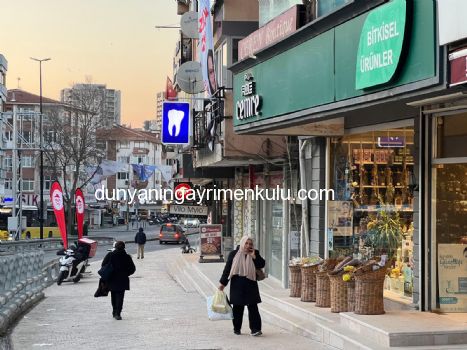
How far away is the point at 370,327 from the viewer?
33.1 ft

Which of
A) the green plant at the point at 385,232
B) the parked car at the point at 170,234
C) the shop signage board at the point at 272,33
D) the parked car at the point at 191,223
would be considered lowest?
the parked car at the point at 191,223

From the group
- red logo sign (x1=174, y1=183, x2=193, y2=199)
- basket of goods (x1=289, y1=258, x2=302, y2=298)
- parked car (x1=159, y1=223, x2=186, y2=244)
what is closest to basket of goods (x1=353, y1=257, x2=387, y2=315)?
basket of goods (x1=289, y1=258, x2=302, y2=298)

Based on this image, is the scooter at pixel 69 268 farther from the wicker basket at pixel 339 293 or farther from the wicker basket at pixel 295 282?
the wicker basket at pixel 339 293

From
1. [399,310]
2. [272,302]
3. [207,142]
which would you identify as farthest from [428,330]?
[207,142]

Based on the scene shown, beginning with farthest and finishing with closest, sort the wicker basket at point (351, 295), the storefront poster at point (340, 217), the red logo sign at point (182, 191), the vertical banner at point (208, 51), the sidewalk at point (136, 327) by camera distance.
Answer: the red logo sign at point (182, 191) → the vertical banner at point (208, 51) → the storefront poster at point (340, 217) → the wicker basket at point (351, 295) → the sidewalk at point (136, 327)

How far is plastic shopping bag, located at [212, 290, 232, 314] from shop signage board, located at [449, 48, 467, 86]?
17.3ft

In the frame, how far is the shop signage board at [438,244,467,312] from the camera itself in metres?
11.1

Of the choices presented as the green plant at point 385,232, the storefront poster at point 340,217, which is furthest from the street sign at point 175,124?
the green plant at point 385,232

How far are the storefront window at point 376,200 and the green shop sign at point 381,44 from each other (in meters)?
2.64

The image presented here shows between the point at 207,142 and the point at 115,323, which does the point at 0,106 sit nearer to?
the point at 207,142

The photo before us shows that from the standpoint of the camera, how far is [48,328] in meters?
13.3

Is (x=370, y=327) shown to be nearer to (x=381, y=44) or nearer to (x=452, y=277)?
(x=452, y=277)

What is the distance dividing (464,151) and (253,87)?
490cm

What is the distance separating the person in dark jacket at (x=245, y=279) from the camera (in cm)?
1159
